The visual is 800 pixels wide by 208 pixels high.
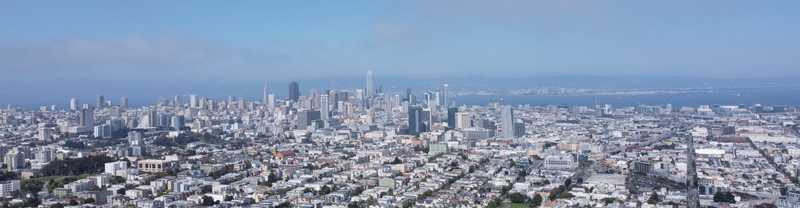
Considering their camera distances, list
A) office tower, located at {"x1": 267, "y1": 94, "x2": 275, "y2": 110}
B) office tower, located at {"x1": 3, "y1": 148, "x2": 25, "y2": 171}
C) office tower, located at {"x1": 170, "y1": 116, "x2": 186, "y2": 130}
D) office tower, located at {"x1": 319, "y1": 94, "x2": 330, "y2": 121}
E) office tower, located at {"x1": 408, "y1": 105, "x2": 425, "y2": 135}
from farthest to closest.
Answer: office tower, located at {"x1": 267, "y1": 94, "x2": 275, "y2": 110}
office tower, located at {"x1": 319, "y1": 94, "x2": 330, "y2": 121}
office tower, located at {"x1": 170, "y1": 116, "x2": 186, "y2": 130}
office tower, located at {"x1": 408, "y1": 105, "x2": 425, "y2": 135}
office tower, located at {"x1": 3, "y1": 148, "x2": 25, "y2": 171}

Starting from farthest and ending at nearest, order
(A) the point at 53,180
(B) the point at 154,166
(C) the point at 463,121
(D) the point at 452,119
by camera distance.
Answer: (D) the point at 452,119, (C) the point at 463,121, (B) the point at 154,166, (A) the point at 53,180

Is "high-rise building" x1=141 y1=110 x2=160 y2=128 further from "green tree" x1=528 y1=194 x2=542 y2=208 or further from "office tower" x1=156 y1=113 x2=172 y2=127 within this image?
"green tree" x1=528 y1=194 x2=542 y2=208

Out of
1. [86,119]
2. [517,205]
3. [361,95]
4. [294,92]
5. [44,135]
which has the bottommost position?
[517,205]

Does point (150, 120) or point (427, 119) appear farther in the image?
point (150, 120)

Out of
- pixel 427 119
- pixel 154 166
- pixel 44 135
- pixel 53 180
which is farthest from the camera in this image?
pixel 427 119

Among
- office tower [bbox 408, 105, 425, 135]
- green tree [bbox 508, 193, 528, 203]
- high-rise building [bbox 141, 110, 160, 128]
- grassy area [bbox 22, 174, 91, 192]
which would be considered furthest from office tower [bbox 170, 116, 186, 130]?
green tree [bbox 508, 193, 528, 203]

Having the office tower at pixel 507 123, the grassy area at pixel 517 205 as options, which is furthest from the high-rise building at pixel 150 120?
the grassy area at pixel 517 205

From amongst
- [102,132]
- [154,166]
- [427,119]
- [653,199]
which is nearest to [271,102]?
[427,119]

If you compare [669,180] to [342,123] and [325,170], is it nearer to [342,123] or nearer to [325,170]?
[325,170]

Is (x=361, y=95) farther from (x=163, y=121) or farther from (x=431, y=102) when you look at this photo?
(x=163, y=121)

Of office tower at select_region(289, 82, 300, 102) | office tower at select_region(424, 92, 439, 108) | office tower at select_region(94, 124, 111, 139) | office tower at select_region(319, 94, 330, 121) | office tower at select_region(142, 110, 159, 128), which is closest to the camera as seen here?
office tower at select_region(94, 124, 111, 139)

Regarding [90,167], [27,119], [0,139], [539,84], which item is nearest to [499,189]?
Result: [90,167]
